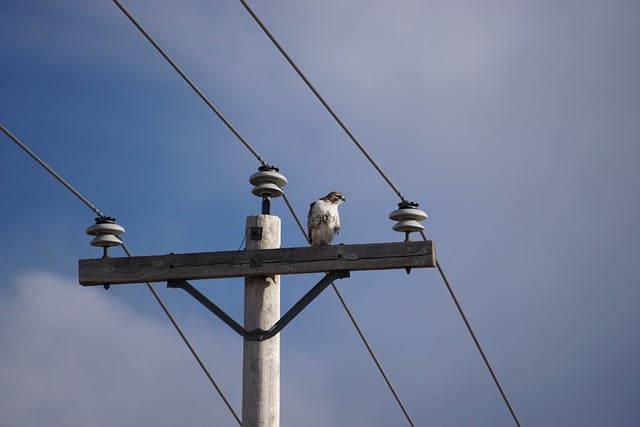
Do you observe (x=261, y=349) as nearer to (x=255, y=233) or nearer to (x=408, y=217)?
(x=255, y=233)

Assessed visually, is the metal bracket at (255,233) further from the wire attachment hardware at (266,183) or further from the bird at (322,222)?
the bird at (322,222)

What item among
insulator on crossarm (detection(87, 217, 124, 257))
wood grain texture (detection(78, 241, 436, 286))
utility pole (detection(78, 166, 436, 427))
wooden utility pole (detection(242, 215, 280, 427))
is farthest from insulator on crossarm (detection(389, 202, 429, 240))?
insulator on crossarm (detection(87, 217, 124, 257))

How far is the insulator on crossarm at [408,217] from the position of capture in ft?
22.4

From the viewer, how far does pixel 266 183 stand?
7.21 m

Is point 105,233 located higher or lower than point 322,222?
higher

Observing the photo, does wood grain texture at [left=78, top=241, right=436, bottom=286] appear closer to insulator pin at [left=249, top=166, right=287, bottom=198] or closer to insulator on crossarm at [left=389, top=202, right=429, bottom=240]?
insulator on crossarm at [left=389, top=202, right=429, bottom=240]

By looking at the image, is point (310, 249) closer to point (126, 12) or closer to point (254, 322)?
point (254, 322)

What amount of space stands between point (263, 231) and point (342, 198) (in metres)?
0.82

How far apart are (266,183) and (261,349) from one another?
1.37m

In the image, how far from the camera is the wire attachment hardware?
718 cm

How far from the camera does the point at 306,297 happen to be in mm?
6691

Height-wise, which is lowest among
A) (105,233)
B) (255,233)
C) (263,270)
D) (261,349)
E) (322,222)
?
(261,349)

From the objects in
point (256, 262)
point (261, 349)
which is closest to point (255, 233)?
point (256, 262)

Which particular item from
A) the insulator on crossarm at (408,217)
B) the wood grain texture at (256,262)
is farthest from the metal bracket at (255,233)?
the insulator on crossarm at (408,217)
